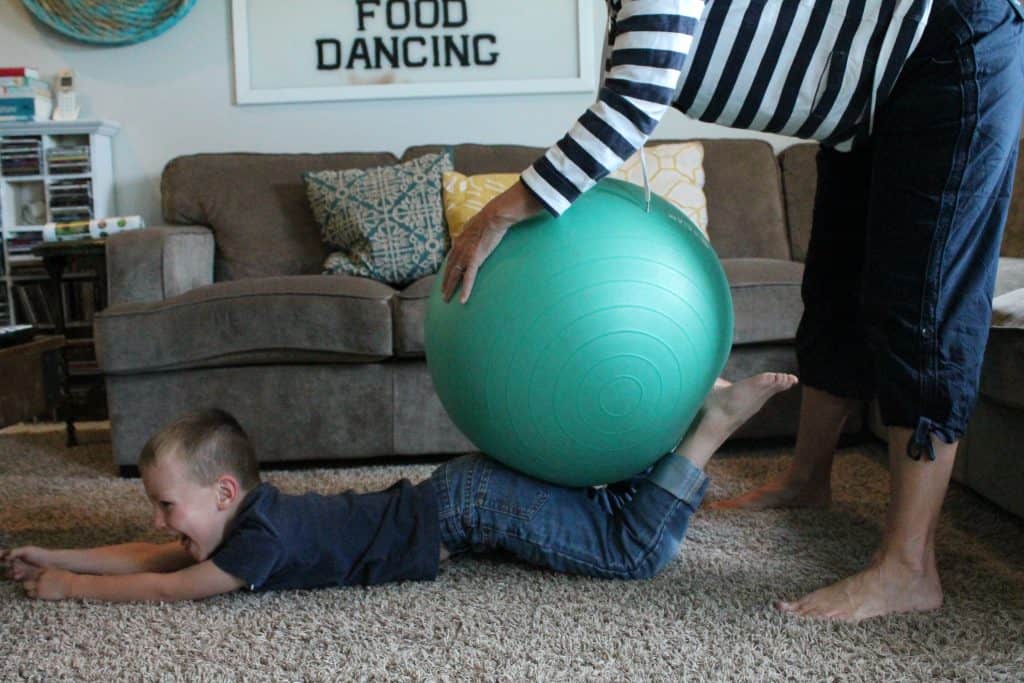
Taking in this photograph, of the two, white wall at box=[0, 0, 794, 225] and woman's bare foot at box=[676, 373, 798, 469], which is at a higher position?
white wall at box=[0, 0, 794, 225]

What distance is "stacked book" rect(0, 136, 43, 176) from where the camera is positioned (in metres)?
3.26

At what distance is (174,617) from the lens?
1374 millimetres

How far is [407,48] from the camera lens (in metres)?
3.33

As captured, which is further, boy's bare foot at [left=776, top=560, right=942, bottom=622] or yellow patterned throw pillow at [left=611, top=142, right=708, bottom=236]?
yellow patterned throw pillow at [left=611, top=142, right=708, bottom=236]

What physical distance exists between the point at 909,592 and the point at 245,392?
1551 mm

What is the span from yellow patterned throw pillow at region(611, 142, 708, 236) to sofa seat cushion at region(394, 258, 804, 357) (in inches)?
23.1

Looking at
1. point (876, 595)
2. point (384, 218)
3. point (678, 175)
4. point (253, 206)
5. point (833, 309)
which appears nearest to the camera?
point (876, 595)

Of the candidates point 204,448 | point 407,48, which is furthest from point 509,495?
point 407,48

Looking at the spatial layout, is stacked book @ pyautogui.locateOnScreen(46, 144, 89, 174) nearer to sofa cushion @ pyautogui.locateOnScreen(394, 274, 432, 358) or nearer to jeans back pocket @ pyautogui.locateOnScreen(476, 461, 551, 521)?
sofa cushion @ pyautogui.locateOnScreen(394, 274, 432, 358)

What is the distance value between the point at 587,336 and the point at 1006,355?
34.4 inches

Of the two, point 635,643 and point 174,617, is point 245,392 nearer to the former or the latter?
point 174,617

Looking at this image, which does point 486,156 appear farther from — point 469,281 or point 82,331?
point 469,281

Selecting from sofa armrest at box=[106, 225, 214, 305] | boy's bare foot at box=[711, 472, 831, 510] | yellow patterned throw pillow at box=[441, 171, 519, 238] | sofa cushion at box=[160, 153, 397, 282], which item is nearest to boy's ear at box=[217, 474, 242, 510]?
boy's bare foot at box=[711, 472, 831, 510]

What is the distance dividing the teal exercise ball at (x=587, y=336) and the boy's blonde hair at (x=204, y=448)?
0.34 m
